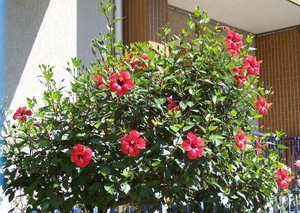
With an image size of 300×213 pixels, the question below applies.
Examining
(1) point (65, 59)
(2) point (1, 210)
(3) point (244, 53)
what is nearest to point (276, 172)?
(3) point (244, 53)

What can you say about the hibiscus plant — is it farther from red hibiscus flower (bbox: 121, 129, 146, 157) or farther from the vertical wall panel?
the vertical wall panel

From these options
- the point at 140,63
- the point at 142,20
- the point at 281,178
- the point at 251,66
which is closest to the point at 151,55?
the point at 140,63

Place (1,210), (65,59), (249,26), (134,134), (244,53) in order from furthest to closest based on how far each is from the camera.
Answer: (249,26)
(65,59)
(1,210)
(244,53)
(134,134)

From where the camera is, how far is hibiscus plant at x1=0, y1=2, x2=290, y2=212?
398 cm

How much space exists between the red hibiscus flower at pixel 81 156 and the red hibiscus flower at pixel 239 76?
1174 mm

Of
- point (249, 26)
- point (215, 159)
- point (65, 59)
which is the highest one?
point (249, 26)

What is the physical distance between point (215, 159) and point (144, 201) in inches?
22.1

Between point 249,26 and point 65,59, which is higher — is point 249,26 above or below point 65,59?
above

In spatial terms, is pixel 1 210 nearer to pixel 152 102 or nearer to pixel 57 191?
pixel 57 191

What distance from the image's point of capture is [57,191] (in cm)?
419

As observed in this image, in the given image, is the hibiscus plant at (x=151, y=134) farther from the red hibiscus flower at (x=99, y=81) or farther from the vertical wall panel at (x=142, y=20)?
the vertical wall panel at (x=142, y=20)

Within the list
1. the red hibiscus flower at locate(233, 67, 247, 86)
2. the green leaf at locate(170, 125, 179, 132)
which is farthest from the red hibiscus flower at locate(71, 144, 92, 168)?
the red hibiscus flower at locate(233, 67, 247, 86)

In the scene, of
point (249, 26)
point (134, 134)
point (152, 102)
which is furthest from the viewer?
point (249, 26)

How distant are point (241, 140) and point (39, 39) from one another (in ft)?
10.3
